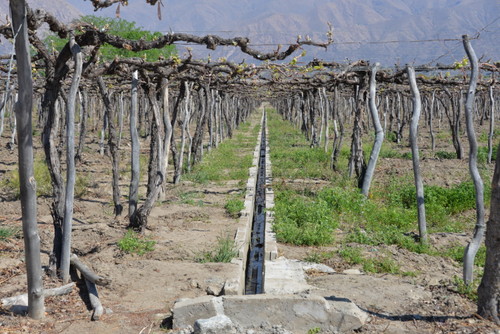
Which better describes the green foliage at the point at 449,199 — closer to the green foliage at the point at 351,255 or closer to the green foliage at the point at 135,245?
the green foliage at the point at 351,255

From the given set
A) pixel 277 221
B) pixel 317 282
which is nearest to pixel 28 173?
pixel 317 282

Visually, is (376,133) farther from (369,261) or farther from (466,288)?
(466,288)

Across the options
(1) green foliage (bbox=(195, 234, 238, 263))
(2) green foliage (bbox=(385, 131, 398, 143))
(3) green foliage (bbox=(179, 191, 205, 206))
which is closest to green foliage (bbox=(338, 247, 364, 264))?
(1) green foliage (bbox=(195, 234, 238, 263))

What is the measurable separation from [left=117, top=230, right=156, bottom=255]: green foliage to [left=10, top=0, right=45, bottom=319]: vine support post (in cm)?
250

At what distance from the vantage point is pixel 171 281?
20.3 feet

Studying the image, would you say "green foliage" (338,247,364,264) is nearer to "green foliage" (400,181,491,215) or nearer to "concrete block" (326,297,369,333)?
"concrete block" (326,297,369,333)

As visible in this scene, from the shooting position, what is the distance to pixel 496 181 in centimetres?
455

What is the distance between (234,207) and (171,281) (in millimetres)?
4342

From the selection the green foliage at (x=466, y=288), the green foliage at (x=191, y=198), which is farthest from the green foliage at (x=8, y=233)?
the green foliage at (x=466, y=288)

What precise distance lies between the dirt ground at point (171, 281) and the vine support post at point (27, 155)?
0.31 meters

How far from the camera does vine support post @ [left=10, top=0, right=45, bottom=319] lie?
430cm

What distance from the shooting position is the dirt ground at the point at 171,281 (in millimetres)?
4816

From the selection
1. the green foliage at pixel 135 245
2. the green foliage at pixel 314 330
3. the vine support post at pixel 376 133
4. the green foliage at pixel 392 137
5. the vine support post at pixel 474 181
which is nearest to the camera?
the green foliage at pixel 314 330

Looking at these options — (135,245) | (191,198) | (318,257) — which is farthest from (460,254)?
(191,198)
